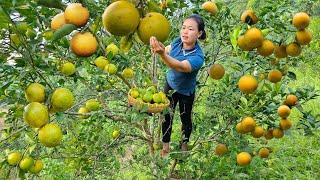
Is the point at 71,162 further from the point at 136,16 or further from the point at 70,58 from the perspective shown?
the point at 136,16

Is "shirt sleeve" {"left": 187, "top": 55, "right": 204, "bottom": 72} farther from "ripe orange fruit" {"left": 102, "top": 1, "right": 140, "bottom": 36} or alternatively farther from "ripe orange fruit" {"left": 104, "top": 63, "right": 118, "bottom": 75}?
"ripe orange fruit" {"left": 102, "top": 1, "right": 140, "bottom": 36}

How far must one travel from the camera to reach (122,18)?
0.88 metres

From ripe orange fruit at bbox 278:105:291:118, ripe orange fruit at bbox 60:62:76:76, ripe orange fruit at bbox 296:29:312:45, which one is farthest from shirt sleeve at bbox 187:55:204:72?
ripe orange fruit at bbox 60:62:76:76

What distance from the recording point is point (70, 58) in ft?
6.21

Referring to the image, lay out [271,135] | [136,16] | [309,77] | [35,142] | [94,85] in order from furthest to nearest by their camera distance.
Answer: [309,77] → [94,85] → [271,135] → [35,142] → [136,16]

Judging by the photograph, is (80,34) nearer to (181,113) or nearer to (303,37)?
(303,37)

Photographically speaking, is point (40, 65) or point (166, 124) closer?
point (40, 65)

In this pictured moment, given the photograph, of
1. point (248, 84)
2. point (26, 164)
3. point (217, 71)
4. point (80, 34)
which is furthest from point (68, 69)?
point (217, 71)

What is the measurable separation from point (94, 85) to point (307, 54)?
10.4ft

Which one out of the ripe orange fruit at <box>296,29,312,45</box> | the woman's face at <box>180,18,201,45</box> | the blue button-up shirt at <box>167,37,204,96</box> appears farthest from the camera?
the blue button-up shirt at <box>167,37,204,96</box>

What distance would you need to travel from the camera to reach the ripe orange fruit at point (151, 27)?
91 cm

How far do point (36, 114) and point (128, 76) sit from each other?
5.27 feet

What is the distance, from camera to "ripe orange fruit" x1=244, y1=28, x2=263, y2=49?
5.00ft

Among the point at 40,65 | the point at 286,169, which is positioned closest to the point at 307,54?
the point at 286,169
